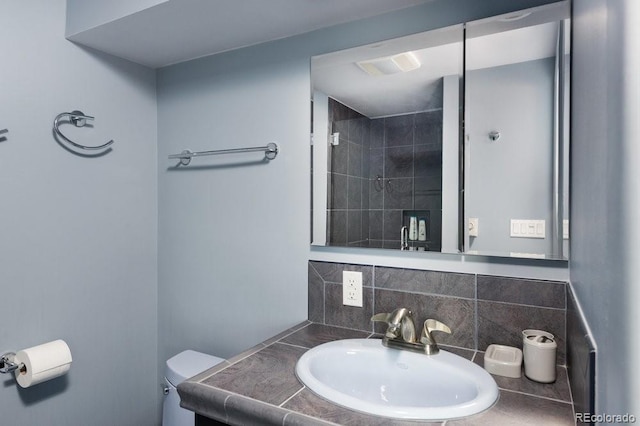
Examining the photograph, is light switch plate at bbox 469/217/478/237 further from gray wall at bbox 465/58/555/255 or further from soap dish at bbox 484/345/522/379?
soap dish at bbox 484/345/522/379

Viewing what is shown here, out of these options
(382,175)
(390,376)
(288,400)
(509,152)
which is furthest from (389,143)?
(288,400)

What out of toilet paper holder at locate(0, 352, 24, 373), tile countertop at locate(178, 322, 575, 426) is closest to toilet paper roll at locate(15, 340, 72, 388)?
toilet paper holder at locate(0, 352, 24, 373)

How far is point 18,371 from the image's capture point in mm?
1462

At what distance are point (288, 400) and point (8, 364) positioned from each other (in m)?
1.16

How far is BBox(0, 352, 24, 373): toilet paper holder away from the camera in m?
1.44

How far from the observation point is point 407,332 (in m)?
1.27

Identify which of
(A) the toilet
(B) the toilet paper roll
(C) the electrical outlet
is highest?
(C) the electrical outlet

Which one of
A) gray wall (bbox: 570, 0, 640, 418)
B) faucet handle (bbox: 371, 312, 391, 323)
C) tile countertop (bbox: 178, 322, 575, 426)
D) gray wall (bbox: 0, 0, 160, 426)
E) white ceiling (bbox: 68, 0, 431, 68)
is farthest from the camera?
gray wall (bbox: 0, 0, 160, 426)

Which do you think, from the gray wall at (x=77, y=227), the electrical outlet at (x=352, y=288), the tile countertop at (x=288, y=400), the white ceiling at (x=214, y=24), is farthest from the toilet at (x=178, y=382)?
the white ceiling at (x=214, y=24)

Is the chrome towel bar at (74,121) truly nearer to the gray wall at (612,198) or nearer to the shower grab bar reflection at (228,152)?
the shower grab bar reflection at (228,152)

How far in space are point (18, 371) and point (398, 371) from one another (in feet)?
4.49

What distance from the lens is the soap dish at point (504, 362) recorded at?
1096mm

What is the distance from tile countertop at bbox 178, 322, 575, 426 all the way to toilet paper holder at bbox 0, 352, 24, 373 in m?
0.82

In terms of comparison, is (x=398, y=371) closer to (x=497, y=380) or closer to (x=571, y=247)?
(x=497, y=380)
